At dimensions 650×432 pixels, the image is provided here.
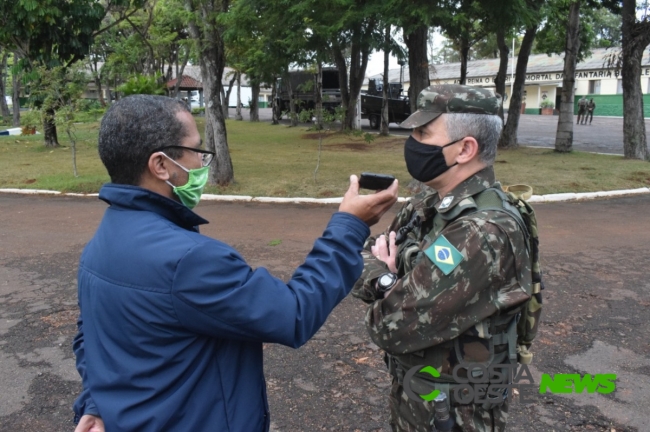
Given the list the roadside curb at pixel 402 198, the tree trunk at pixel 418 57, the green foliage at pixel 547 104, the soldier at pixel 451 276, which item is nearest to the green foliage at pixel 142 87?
the roadside curb at pixel 402 198

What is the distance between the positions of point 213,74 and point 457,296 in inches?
376

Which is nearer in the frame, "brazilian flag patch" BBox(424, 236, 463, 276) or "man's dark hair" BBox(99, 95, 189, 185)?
"man's dark hair" BBox(99, 95, 189, 185)

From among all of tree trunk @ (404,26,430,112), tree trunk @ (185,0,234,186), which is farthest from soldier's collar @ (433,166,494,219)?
tree trunk @ (185,0,234,186)

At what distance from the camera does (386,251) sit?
2096 millimetres

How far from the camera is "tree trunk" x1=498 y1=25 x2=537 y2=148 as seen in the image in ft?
51.9

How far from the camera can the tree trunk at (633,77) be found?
13.1 meters

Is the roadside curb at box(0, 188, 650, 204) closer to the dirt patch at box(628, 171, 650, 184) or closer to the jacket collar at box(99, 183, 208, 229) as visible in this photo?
the dirt patch at box(628, 171, 650, 184)

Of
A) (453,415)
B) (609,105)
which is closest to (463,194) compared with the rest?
(453,415)

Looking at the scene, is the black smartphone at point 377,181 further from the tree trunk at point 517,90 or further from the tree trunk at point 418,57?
the tree trunk at point 517,90

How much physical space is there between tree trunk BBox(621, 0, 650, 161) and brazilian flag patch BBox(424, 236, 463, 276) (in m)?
13.8

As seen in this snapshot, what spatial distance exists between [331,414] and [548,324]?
214cm

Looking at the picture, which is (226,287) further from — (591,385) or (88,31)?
(88,31)

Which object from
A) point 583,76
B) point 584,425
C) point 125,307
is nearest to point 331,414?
point 584,425

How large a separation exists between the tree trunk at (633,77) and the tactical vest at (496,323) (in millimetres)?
13460
